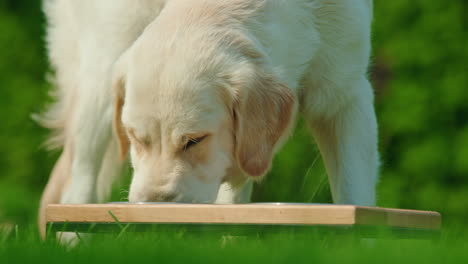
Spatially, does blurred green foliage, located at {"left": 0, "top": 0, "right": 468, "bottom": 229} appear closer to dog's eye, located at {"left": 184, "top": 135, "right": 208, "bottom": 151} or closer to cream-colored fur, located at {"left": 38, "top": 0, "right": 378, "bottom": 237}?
cream-colored fur, located at {"left": 38, "top": 0, "right": 378, "bottom": 237}

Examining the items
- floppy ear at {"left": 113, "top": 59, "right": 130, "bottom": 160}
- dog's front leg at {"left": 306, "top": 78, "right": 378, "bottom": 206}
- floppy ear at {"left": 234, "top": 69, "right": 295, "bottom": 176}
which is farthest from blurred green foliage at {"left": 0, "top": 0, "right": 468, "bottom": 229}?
floppy ear at {"left": 234, "top": 69, "right": 295, "bottom": 176}

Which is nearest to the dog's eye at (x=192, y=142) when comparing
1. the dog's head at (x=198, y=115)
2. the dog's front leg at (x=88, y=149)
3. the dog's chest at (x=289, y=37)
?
the dog's head at (x=198, y=115)

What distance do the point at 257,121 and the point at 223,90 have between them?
6.9 inches

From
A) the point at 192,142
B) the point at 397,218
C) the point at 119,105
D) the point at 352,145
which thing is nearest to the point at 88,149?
the point at 119,105

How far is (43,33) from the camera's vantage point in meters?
8.69

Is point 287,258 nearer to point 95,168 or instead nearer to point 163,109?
point 163,109

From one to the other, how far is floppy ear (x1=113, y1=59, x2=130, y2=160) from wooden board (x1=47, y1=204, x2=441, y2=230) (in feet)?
2.82

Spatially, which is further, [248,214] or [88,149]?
[88,149]

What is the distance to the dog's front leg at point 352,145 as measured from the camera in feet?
11.5

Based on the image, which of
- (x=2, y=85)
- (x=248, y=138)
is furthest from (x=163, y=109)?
(x=2, y=85)

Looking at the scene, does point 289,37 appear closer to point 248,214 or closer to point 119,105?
point 119,105

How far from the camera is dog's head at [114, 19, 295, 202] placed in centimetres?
289

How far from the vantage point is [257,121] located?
9.98 feet

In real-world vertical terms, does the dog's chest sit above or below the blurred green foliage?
above
